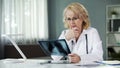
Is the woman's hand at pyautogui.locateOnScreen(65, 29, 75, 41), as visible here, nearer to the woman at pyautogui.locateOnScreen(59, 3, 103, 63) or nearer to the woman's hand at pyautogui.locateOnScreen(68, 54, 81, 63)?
the woman at pyautogui.locateOnScreen(59, 3, 103, 63)

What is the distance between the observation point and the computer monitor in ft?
7.57

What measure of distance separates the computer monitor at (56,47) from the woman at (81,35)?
0.11 meters

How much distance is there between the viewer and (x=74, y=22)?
259cm

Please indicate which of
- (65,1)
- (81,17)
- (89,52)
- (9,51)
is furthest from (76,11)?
(65,1)

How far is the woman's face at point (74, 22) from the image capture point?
2569mm

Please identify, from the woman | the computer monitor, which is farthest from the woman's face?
the computer monitor

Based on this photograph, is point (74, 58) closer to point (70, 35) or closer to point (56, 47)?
point (56, 47)

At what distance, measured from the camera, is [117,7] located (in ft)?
21.6

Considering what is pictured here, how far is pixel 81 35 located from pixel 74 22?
0.49ft

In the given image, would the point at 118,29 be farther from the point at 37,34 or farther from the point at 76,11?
the point at 76,11

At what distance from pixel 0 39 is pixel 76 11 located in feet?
13.5

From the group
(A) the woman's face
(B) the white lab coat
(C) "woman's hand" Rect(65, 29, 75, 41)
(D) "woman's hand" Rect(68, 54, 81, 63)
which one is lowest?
(D) "woman's hand" Rect(68, 54, 81, 63)

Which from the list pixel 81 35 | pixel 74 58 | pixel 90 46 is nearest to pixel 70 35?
pixel 81 35

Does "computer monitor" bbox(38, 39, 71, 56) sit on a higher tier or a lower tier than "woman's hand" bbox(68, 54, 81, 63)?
higher
